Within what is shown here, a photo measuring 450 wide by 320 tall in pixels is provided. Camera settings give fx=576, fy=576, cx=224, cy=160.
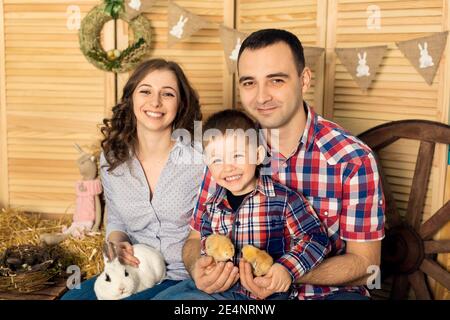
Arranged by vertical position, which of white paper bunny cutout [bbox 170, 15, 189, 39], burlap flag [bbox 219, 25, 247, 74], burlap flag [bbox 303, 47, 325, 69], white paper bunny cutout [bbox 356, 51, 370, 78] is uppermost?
white paper bunny cutout [bbox 170, 15, 189, 39]

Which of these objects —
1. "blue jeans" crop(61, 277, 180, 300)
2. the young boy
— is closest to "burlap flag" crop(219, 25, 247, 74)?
the young boy

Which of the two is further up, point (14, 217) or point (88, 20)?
point (88, 20)

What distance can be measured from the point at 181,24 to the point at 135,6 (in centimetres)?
24

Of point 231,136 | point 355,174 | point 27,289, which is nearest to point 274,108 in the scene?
point 231,136

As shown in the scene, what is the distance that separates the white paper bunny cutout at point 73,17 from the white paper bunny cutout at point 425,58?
5.58 feet

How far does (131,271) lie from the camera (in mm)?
2092

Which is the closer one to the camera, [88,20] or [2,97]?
[88,20]

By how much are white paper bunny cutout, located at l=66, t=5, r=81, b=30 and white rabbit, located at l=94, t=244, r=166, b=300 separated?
4.58 ft

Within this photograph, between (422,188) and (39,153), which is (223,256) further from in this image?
(39,153)

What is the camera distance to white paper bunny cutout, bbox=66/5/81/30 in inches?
118

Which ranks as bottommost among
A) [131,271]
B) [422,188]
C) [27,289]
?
[27,289]

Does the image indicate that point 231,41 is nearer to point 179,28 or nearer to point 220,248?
point 179,28

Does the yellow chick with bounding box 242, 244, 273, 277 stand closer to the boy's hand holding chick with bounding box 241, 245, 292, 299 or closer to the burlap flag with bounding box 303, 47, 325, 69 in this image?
the boy's hand holding chick with bounding box 241, 245, 292, 299

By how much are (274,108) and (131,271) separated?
2.57 feet
